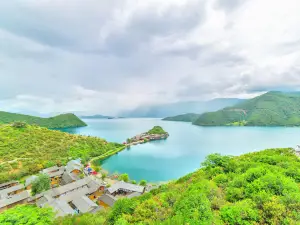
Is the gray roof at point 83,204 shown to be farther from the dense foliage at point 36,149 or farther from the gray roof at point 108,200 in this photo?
Result: the dense foliage at point 36,149

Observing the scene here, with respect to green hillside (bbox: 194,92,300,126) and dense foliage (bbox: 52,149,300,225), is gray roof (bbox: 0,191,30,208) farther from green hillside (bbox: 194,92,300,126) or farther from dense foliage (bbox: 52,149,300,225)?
green hillside (bbox: 194,92,300,126)

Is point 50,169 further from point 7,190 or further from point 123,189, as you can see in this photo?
point 123,189

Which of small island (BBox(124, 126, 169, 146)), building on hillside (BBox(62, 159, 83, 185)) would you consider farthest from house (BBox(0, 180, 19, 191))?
small island (BBox(124, 126, 169, 146))

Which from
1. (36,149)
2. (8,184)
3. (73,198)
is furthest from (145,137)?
(73,198)

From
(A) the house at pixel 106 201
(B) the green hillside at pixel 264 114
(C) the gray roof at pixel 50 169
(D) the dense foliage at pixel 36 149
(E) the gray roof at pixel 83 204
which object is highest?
(B) the green hillside at pixel 264 114

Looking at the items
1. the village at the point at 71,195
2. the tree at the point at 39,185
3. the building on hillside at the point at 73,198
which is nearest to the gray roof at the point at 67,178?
the village at the point at 71,195

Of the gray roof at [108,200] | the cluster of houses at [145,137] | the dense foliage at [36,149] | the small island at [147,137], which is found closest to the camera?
the gray roof at [108,200]

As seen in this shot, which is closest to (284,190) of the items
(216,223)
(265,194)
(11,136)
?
(265,194)

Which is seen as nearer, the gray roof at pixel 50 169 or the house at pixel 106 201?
the house at pixel 106 201
